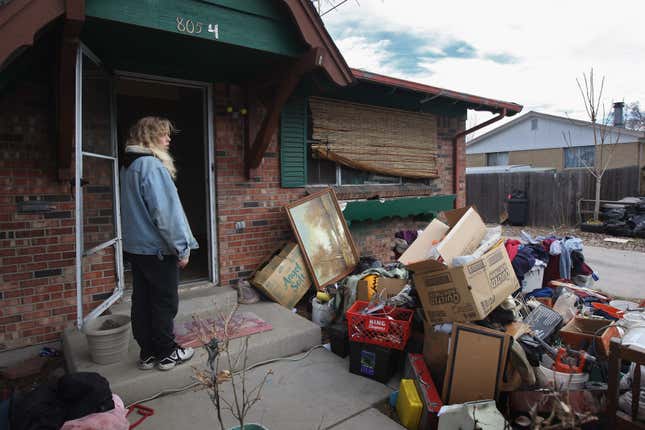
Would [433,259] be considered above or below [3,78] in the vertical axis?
below

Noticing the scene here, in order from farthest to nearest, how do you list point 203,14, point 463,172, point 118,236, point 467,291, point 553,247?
point 463,172 → point 553,247 → point 118,236 → point 203,14 → point 467,291

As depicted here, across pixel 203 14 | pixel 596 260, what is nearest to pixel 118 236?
pixel 203 14

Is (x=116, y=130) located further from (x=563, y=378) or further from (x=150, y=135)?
(x=563, y=378)

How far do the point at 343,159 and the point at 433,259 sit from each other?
3178mm

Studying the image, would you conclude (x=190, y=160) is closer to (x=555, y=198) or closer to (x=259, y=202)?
(x=259, y=202)

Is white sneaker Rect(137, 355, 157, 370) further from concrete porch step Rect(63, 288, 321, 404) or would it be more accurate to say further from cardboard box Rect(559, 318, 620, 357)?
cardboard box Rect(559, 318, 620, 357)

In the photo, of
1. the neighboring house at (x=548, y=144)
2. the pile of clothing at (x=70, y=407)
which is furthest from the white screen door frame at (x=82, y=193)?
the neighboring house at (x=548, y=144)

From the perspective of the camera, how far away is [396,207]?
6.15 metres

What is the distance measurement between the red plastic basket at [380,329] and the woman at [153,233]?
145cm

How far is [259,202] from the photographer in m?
4.96

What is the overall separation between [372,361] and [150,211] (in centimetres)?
207

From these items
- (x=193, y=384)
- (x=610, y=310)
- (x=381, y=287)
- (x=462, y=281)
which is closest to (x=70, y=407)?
(x=193, y=384)

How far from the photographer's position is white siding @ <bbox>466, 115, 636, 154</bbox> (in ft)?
69.8

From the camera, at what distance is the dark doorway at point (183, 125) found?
677cm
